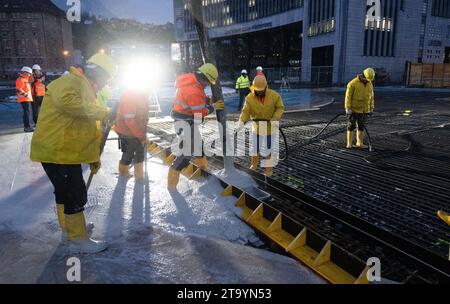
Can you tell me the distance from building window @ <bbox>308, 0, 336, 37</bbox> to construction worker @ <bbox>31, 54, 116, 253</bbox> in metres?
34.5

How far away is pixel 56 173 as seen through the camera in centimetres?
295

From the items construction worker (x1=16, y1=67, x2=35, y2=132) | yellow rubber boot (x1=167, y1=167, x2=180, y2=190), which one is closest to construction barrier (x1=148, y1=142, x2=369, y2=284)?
yellow rubber boot (x1=167, y1=167, x2=180, y2=190)

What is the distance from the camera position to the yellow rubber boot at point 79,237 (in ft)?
9.81

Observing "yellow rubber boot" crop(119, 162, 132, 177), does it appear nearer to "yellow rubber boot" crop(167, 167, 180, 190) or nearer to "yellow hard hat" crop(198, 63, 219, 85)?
"yellow rubber boot" crop(167, 167, 180, 190)

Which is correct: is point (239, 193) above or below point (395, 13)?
below

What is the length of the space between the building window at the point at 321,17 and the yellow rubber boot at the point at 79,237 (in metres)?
35.0

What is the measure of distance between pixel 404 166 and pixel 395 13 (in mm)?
34922

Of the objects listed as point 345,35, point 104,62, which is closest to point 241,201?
point 104,62

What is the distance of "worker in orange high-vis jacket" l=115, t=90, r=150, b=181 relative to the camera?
15.8 ft

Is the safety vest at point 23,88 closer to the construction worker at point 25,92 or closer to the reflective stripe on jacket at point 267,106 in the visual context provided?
the construction worker at point 25,92

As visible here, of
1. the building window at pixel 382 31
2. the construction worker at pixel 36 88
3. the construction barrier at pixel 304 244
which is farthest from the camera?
the building window at pixel 382 31

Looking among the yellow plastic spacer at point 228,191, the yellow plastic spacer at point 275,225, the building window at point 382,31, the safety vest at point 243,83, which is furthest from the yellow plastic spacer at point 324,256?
the building window at point 382,31
